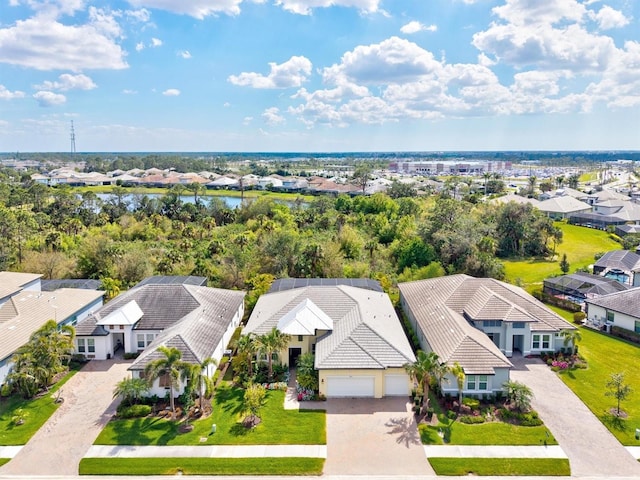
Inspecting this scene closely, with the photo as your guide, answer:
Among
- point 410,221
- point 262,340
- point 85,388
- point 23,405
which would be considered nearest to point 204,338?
point 262,340

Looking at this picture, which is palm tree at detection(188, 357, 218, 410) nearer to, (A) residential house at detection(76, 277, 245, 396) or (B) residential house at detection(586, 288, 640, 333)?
(A) residential house at detection(76, 277, 245, 396)

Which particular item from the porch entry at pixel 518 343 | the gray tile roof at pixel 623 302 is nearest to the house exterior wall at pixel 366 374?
the porch entry at pixel 518 343

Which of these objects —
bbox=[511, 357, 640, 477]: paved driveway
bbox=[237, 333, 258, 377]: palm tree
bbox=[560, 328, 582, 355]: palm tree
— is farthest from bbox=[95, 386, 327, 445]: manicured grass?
bbox=[560, 328, 582, 355]: palm tree

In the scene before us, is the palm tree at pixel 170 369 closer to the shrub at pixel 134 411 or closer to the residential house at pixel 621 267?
the shrub at pixel 134 411

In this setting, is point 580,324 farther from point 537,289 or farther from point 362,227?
point 362,227

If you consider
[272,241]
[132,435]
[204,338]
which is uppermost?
[272,241]

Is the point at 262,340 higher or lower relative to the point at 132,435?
higher
